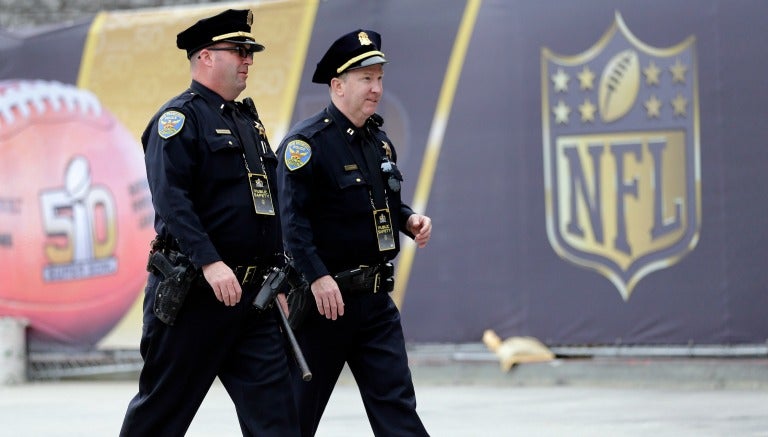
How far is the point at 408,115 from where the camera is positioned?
11.5 metres

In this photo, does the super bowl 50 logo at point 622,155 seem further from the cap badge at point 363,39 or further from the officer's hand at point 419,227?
the cap badge at point 363,39

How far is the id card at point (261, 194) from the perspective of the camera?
573cm

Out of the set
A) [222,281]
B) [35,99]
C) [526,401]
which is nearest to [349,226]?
[222,281]

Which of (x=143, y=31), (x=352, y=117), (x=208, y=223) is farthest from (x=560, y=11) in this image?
(x=208, y=223)

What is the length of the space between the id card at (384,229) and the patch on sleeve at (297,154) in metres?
0.36

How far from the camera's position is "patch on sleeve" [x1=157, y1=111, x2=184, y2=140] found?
221 inches

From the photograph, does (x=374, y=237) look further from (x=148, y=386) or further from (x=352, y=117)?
(x=148, y=386)

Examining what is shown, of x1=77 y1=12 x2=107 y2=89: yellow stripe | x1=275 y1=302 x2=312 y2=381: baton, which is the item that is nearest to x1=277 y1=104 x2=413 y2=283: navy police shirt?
x1=275 y1=302 x2=312 y2=381: baton

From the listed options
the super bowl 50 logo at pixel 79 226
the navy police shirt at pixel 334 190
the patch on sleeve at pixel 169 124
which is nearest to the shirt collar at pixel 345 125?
the navy police shirt at pixel 334 190

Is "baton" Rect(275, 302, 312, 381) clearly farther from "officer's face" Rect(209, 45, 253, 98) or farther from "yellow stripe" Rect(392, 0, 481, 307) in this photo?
"yellow stripe" Rect(392, 0, 481, 307)

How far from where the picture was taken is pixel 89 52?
12555 mm

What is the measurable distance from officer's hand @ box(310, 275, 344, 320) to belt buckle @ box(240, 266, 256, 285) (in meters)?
0.45

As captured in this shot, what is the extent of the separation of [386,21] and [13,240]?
376 centimetres

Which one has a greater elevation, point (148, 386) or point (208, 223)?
point (208, 223)
